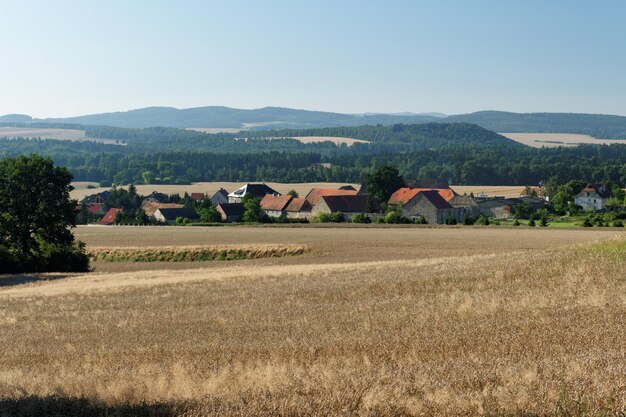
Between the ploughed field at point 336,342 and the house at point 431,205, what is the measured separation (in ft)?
240

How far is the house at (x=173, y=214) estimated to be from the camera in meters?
116

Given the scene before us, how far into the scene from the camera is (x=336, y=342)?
656 inches

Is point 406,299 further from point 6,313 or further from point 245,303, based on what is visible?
point 6,313

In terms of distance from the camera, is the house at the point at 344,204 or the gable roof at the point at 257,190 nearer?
the house at the point at 344,204

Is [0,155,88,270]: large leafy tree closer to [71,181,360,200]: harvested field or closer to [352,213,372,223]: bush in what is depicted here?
[352,213,372,223]: bush

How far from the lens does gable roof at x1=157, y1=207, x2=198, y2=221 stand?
116 metres

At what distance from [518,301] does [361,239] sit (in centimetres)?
4948

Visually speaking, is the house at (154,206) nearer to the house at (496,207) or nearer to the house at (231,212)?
the house at (231,212)

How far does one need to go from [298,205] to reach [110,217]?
27951 millimetres

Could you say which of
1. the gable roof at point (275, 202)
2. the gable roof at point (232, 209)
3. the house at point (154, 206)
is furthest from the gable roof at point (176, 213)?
the gable roof at point (275, 202)

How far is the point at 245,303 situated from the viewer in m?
25.1

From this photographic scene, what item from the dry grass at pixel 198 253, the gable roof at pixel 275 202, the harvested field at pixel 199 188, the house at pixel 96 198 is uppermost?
the dry grass at pixel 198 253

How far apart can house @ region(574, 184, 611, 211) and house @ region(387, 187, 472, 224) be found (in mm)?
29001

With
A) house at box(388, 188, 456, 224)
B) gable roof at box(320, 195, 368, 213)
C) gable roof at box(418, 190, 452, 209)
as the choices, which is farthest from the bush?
gable roof at box(320, 195, 368, 213)
